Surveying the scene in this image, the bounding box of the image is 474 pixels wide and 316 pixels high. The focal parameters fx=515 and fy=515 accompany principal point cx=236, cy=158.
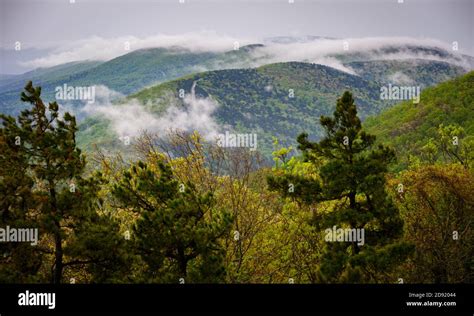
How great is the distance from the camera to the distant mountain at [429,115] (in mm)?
85500

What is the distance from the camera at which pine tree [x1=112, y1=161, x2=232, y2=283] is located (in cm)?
1567

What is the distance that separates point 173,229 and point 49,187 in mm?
4086

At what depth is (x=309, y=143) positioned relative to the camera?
17.0 m

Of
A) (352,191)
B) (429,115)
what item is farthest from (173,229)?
(429,115)

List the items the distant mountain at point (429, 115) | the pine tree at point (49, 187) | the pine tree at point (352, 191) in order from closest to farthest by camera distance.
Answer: the pine tree at point (49, 187) < the pine tree at point (352, 191) < the distant mountain at point (429, 115)

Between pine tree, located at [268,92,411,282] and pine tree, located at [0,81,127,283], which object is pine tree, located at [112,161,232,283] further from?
pine tree, located at [268,92,411,282]

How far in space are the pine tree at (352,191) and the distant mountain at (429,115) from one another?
2490 inches

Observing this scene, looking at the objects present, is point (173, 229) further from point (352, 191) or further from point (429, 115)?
point (429, 115)

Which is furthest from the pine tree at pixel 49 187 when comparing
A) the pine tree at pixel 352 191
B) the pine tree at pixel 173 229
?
the pine tree at pixel 352 191

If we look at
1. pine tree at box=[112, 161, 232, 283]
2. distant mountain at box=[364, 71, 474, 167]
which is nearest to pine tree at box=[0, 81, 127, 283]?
pine tree at box=[112, 161, 232, 283]

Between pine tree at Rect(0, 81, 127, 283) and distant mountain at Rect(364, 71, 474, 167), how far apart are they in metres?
67.4

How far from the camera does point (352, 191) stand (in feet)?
53.6

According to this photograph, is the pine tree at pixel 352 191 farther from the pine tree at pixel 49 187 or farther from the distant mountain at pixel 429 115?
the distant mountain at pixel 429 115

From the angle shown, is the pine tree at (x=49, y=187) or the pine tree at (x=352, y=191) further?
the pine tree at (x=352, y=191)
